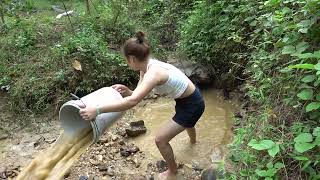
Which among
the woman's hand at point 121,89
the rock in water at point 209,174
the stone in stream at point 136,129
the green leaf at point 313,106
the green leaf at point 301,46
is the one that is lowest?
the stone in stream at point 136,129

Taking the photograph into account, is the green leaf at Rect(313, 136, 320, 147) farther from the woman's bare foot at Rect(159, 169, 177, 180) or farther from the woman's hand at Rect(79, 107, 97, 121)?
the woman's bare foot at Rect(159, 169, 177, 180)

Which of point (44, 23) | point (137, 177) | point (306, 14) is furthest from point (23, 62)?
point (306, 14)

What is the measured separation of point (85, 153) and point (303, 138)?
2.75 metres

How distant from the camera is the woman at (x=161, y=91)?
3482mm

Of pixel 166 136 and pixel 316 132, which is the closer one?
pixel 316 132

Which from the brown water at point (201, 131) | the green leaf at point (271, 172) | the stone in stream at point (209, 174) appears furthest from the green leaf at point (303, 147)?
the brown water at point (201, 131)

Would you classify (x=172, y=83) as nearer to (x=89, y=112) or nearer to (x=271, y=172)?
(x=89, y=112)

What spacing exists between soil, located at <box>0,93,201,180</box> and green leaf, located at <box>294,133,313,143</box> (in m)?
1.73

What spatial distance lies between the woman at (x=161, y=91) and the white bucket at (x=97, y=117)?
6.7 inches

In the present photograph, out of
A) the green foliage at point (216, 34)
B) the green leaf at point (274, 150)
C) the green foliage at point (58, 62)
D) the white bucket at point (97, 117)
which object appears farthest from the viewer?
the green foliage at point (58, 62)

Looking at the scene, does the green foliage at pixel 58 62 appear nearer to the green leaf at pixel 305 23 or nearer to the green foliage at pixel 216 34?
the green foliage at pixel 216 34

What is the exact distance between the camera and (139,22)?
7.58 meters

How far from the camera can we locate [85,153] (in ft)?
15.7

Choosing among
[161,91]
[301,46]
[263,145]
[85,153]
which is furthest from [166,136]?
[301,46]
